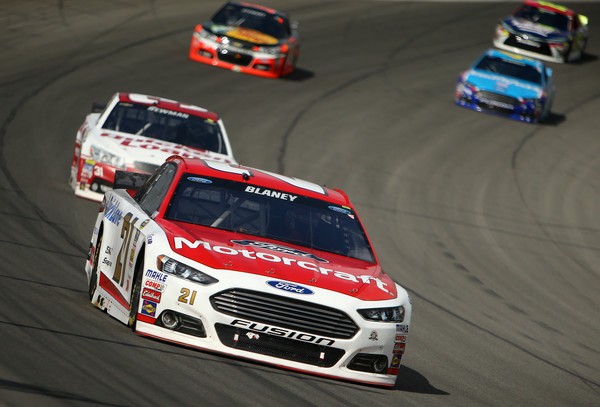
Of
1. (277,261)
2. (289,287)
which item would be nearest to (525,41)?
(277,261)

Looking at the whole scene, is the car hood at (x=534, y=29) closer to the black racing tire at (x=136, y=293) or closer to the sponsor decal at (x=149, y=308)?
the black racing tire at (x=136, y=293)

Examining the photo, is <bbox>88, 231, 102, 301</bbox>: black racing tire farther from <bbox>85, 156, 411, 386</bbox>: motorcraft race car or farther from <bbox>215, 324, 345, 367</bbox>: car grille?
<bbox>215, 324, 345, 367</bbox>: car grille

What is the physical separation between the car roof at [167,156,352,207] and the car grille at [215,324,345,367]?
170 centimetres

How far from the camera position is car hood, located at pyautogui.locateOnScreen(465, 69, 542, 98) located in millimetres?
28812

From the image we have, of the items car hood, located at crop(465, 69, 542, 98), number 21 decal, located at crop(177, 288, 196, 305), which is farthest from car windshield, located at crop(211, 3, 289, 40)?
number 21 decal, located at crop(177, 288, 196, 305)

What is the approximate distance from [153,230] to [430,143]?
1660cm

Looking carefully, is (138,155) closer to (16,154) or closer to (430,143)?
(16,154)

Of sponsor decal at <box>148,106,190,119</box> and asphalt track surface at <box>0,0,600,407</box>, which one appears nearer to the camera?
asphalt track surface at <box>0,0,600,407</box>

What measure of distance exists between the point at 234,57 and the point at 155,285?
67.7ft

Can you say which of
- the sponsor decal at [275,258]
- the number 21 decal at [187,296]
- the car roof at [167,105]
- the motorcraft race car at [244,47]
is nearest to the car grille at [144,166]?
the car roof at [167,105]

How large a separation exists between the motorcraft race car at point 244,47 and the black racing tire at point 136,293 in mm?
20150

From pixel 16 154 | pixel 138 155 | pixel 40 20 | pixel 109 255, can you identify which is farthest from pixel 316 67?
pixel 109 255

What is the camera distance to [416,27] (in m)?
37.8

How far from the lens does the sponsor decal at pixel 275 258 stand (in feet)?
28.5
